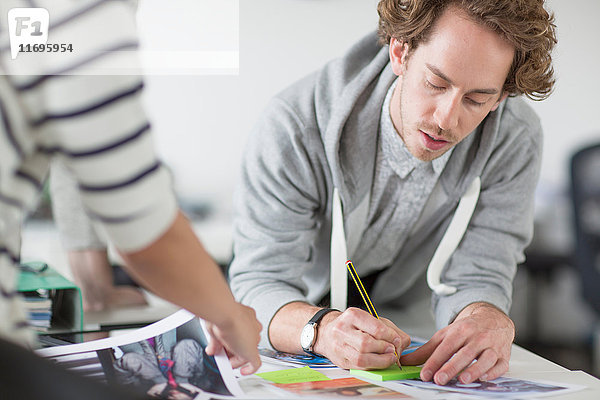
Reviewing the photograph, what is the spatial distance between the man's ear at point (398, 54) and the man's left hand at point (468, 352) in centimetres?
45

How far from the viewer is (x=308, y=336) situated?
0.98 metres

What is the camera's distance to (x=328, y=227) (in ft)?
4.10

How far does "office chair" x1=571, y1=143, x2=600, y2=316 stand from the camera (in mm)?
1967

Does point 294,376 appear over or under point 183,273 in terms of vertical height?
under

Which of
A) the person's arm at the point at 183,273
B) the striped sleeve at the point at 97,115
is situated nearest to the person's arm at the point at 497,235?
the person's arm at the point at 183,273

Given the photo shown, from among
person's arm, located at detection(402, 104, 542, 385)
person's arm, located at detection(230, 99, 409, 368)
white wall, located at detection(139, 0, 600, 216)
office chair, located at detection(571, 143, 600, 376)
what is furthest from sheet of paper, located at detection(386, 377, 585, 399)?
white wall, located at detection(139, 0, 600, 216)

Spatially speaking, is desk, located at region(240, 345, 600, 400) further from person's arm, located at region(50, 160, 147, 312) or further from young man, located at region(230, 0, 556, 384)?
person's arm, located at region(50, 160, 147, 312)

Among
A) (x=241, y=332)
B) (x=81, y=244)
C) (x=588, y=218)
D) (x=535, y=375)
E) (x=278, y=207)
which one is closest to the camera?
(x=241, y=332)

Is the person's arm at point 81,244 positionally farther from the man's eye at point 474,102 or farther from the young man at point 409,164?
the man's eye at point 474,102

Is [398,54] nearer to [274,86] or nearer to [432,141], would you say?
[432,141]

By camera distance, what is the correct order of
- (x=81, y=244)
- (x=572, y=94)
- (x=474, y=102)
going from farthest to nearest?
(x=572, y=94) → (x=81, y=244) → (x=474, y=102)

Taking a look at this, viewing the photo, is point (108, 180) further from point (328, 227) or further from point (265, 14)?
point (265, 14)

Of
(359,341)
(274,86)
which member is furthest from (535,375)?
(274,86)

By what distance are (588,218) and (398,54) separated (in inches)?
45.9
